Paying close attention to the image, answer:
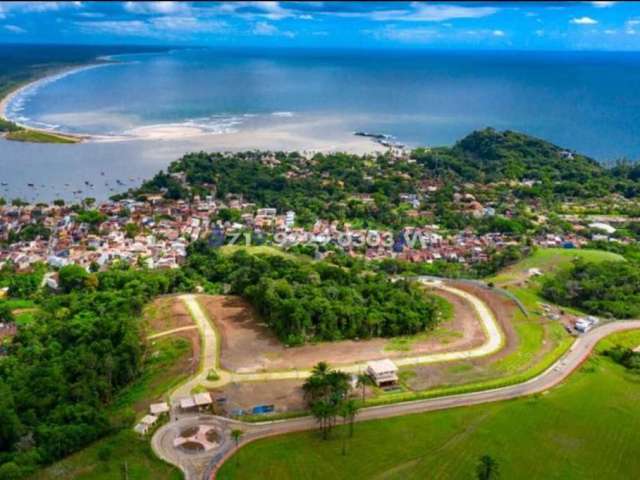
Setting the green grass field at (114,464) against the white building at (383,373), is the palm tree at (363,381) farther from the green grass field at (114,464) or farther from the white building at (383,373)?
the green grass field at (114,464)

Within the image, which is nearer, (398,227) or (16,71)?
(398,227)

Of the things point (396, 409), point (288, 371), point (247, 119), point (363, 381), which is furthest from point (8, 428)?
point (247, 119)

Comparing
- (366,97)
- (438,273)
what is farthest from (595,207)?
(366,97)

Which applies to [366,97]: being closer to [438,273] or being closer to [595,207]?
[595,207]

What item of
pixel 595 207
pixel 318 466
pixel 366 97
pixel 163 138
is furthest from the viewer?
pixel 366 97

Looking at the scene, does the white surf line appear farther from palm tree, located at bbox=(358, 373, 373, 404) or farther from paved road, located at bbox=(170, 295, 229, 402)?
paved road, located at bbox=(170, 295, 229, 402)

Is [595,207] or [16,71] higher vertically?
[16,71]

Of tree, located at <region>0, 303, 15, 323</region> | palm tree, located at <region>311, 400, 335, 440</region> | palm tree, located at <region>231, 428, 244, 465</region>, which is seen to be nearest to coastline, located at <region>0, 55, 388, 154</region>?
tree, located at <region>0, 303, 15, 323</region>
